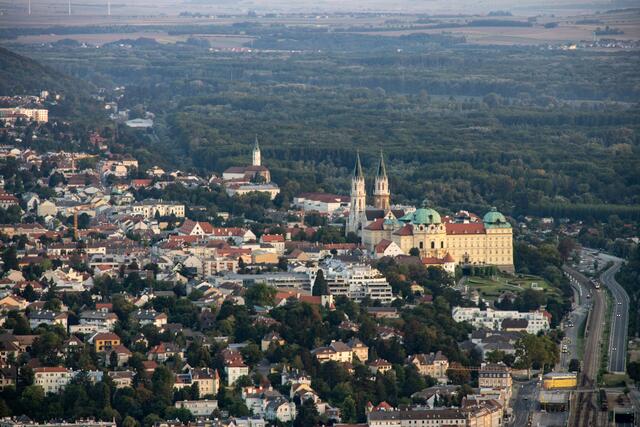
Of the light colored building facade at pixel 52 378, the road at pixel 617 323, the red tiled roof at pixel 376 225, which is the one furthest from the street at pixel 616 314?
the light colored building facade at pixel 52 378

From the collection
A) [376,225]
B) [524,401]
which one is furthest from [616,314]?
[376,225]

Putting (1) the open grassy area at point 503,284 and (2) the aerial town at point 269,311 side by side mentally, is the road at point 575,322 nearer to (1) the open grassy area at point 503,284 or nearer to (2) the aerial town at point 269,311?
(2) the aerial town at point 269,311

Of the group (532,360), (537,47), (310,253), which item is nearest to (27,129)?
(310,253)

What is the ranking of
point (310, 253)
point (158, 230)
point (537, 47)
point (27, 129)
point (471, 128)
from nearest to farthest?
point (310, 253)
point (158, 230)
point (27, 129)
point (471, 128)
point (537, 47)

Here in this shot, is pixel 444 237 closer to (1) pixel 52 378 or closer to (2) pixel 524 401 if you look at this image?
(2) pixel 524 401

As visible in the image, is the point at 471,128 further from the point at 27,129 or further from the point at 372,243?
the point at 372,243

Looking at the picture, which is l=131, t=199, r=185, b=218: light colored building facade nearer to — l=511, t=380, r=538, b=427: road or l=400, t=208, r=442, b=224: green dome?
l=400, t=208, r=442, b=224: green dome
